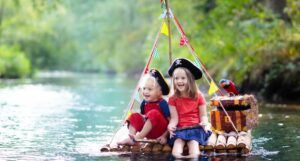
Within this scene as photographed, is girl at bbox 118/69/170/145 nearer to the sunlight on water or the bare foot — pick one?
the bare foot

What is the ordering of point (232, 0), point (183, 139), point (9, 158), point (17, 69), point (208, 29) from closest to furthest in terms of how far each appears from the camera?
point (9, 158)
point (183, 139)
point (232, 0)
point (208, 29)
point (17, 69)

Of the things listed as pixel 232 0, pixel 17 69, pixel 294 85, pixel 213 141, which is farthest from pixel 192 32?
pixel 213 141

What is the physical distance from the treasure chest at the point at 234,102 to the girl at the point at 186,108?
1.00m

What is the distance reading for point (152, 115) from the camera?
28.6 feet

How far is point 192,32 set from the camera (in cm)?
2931

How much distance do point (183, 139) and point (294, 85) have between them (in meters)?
10.2

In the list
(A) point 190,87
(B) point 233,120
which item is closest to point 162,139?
(A) point 190,87

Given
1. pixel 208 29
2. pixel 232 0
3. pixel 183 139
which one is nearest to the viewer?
pixel 183 139

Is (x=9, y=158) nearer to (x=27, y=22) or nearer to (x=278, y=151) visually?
(x=278, y=151)

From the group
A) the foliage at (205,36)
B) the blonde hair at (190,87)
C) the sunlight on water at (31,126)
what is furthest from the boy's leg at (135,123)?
the foliage at (205,36)

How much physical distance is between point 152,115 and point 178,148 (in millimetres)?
608

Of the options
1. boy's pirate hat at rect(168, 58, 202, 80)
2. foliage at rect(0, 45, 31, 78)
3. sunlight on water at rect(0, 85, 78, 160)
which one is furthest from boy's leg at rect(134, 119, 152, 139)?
foliage at rect(0, 45, 31, 78)

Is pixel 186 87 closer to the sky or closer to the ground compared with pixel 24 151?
closer to the sky

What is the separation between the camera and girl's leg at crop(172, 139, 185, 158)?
8273 millimetres
